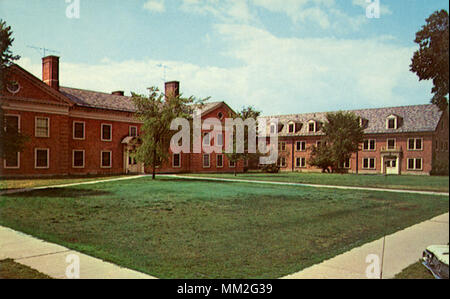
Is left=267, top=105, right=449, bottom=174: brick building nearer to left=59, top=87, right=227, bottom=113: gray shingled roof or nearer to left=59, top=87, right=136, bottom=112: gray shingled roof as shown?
left=59, top=87, right=227, bottom=113: gray shingled roof

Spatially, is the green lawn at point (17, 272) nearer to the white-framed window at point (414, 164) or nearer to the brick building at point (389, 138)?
the brick building at point (389, 138)

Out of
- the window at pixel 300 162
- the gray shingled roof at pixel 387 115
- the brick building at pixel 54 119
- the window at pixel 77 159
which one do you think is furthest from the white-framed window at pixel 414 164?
the window at pixel 77 159

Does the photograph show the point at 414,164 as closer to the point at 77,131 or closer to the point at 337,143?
the point at 337,143

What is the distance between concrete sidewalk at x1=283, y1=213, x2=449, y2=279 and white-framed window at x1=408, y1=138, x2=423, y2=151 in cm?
76

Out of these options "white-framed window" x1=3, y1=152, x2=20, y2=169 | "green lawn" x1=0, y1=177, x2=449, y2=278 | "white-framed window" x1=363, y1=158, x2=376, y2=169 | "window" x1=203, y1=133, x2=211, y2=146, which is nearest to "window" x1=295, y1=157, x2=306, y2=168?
"white-framed window" x1=363, y1=158, x2=376, y2=169

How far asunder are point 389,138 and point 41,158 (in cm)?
409

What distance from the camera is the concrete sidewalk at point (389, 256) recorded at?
3698 mm

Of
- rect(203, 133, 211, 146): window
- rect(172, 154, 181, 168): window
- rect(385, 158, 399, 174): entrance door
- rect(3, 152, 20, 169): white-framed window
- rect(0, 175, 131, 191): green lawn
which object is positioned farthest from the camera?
rect(172, 154, 181, 168): window

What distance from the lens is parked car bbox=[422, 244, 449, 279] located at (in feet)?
10.7

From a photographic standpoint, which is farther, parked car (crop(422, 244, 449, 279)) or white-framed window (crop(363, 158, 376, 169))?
white-framed window (crop(363, 158, 376, 169))

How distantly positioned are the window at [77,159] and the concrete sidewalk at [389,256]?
119 inches

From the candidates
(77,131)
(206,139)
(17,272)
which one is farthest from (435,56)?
(17,272)

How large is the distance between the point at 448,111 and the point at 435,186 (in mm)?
760

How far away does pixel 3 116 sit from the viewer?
13.8 ft
